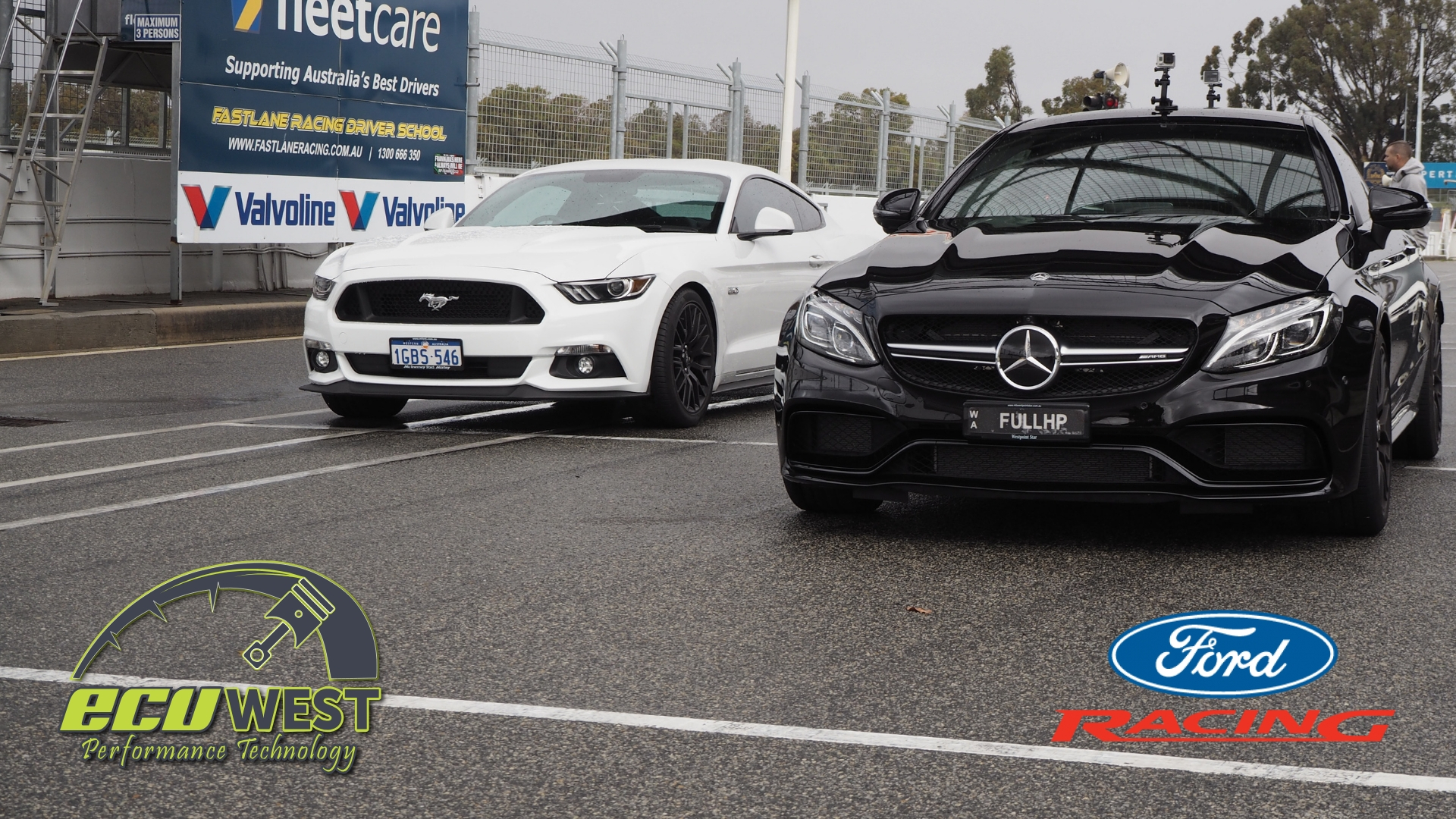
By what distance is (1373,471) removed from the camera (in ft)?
17.5

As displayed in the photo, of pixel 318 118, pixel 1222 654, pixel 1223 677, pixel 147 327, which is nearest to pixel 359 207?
pixel 318 118

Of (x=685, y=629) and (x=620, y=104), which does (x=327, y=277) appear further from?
(x=620, y=104)

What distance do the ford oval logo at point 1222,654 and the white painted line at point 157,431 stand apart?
5.31 m

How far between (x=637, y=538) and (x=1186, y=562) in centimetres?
179

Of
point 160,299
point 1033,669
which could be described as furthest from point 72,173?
point 1033,669

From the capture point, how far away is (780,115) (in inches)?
914

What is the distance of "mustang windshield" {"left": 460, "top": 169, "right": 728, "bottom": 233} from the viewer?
9195mm

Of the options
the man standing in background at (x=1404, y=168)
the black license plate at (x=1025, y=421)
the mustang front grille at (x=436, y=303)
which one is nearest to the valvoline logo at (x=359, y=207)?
the mustang front grille at (x=436, y=303)

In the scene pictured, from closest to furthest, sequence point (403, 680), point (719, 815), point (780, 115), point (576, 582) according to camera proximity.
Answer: point (719, 815)
point (403, 680)
point (576, 582)
point (780, 115)

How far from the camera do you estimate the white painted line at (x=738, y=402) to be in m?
9.74

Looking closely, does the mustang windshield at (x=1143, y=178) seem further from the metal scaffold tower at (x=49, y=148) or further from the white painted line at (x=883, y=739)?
the metal scaffold tower at (x=49, y=148)

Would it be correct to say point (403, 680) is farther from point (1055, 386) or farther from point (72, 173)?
point (72, 173)

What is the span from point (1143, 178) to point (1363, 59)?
74258 millimetres

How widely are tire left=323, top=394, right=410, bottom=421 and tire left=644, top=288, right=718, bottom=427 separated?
1386 millimetres
